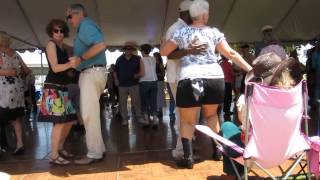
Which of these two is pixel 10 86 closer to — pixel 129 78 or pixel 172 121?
pixel 129 78

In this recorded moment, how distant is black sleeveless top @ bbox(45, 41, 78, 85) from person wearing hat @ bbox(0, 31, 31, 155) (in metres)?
0.82

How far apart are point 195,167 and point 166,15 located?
16.2 feet

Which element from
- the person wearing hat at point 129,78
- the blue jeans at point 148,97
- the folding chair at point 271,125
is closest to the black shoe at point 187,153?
the folding chair at point 271,125

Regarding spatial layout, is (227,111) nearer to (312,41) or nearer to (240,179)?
(312,41)

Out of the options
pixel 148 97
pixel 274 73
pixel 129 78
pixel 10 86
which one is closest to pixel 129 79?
pixel 129 78

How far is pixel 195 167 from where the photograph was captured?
4.35m

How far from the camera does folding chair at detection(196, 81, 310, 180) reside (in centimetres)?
297

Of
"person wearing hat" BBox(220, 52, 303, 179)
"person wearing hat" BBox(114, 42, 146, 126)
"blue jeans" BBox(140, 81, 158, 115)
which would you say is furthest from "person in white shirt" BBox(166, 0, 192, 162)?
"blue jeans" BBox(140, 81, 158, 115)

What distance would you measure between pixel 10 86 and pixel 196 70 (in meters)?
2.37

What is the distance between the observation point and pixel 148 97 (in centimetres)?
832

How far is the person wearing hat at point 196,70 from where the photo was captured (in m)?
4.16

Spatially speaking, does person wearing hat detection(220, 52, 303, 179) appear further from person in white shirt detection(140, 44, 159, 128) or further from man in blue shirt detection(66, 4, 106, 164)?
person in white shirt detection(140, 44, 159, 128)

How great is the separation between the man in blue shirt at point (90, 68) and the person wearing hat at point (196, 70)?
765mm

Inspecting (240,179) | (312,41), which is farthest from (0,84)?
(312,41)
